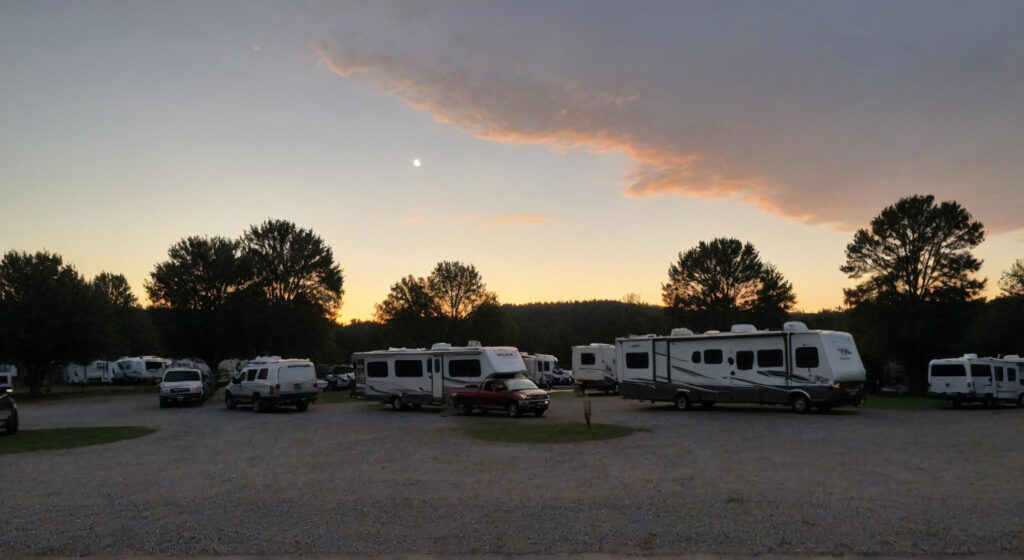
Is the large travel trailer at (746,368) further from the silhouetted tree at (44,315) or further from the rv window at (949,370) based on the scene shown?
the silhouetted tree at (44,315)

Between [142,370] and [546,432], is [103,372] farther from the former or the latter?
[546,432]

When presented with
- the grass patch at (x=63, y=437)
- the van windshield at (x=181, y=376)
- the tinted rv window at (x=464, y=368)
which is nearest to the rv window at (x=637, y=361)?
the tinted rv window at (x=464, y=368)

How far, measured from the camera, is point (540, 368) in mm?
54938

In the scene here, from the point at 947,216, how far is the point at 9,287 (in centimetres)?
6684

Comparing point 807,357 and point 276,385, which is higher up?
point 807,357

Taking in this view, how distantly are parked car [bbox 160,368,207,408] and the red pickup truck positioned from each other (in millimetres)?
15711

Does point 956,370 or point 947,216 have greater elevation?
point 947,216

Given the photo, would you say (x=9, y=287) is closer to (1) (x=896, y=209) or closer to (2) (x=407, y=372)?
(2) (x=407, y=372)

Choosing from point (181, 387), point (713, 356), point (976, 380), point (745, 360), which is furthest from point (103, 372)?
point (976, 380)

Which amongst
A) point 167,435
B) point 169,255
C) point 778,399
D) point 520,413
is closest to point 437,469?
point 167,435

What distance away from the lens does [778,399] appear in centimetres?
2712

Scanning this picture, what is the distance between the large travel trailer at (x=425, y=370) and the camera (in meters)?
30.0

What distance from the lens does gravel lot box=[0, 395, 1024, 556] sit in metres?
8.22

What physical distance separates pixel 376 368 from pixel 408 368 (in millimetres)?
1980
